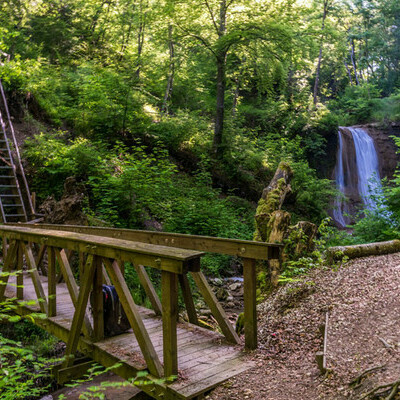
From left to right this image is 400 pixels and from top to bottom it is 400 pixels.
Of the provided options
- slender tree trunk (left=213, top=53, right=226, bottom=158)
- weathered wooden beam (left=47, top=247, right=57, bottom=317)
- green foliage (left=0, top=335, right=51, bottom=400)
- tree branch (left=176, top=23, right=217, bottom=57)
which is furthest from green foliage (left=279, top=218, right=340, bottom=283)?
tree branch (left=176, top=23, right=217, bottom=57)

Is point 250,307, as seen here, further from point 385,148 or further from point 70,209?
point 385,148

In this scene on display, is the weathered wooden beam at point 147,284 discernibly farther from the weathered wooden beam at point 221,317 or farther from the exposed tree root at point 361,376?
the exposed tree root at point 361,376

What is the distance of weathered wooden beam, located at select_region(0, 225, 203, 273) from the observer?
3164 mm

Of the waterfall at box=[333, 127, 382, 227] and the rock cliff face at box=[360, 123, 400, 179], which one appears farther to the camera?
the rock cliff face at box=[360, 123, 400, 179]

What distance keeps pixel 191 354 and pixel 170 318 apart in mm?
816

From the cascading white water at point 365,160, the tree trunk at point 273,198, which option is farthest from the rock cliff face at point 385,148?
the tree trunk at point 273,198

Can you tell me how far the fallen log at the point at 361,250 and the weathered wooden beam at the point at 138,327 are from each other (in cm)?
446

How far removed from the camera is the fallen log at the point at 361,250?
6953mm

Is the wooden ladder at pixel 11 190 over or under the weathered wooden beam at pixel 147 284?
over

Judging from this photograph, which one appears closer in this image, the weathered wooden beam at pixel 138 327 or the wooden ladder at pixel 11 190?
the weathered wooden beam at pixel 138 327

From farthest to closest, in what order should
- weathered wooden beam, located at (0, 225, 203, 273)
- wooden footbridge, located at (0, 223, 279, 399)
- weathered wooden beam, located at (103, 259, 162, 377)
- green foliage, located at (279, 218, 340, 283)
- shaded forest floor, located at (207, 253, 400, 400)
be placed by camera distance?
green foliage, located at (279, 218, 340, 283)
weathered wooden beam, located at (103, 259, 162, 377)
wooden footbridge, located at (0, 223, 279, 399)
weathered wooden beam, located at (0, 225, 203, 273)
shaded forest floor, located at (207, 253, 400, 400)

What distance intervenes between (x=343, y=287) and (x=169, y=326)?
2983mm

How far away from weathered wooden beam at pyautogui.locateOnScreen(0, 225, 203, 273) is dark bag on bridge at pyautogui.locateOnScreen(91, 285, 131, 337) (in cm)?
66

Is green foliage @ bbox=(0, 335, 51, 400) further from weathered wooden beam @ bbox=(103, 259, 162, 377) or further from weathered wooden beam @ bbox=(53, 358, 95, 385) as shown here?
weathered wooden beam @ bbox=(103, 259, 162, 377)
